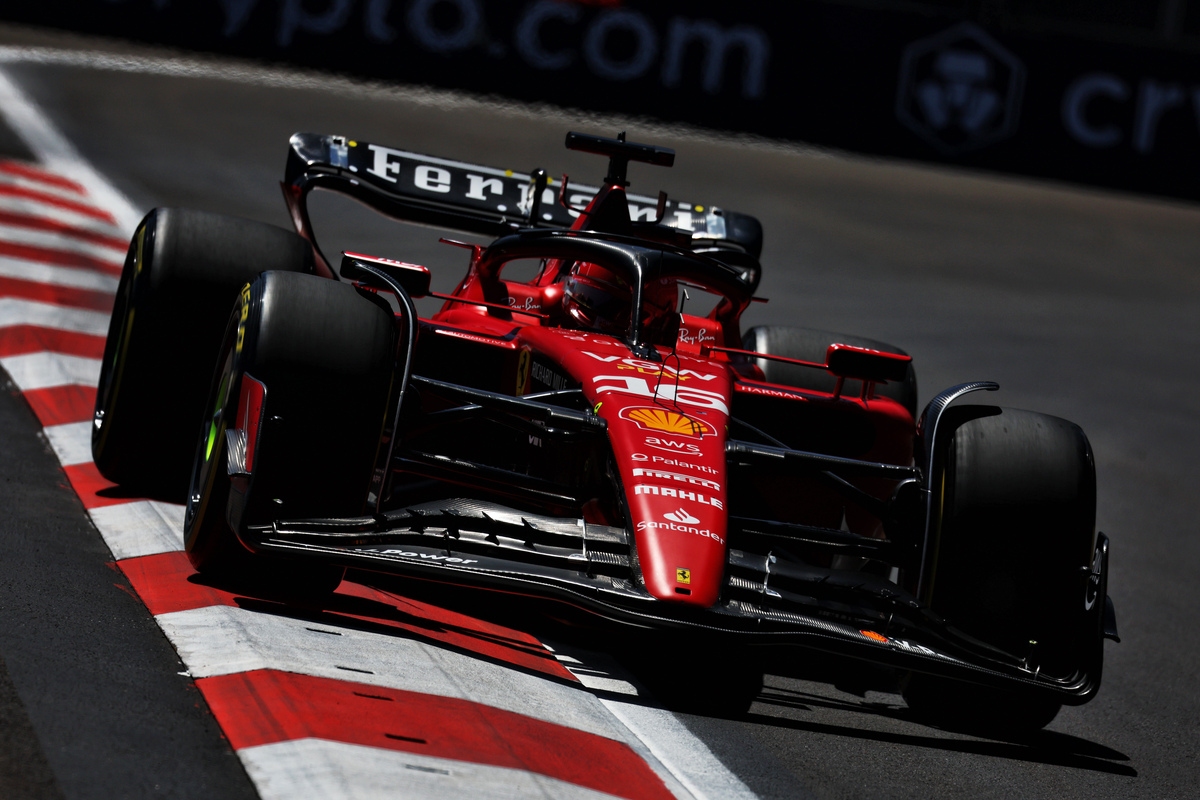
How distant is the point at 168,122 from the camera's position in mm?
15977

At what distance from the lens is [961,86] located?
18.4 meters

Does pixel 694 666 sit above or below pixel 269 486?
below

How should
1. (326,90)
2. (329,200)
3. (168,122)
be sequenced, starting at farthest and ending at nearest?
(326,90) < (168,122) < (329,200)

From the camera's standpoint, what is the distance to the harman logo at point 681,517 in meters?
4.01

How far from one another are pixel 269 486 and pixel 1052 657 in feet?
7.24

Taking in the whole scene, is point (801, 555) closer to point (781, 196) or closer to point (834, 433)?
point (834, 433)

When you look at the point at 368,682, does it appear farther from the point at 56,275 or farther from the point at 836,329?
the point at 836,329

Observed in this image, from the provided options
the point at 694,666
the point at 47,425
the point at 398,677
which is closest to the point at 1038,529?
the point at 694,666

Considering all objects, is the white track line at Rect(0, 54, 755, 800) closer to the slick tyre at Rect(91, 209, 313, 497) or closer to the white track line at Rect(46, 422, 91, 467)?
the white track line at Rect(46, 422, 91, 467)

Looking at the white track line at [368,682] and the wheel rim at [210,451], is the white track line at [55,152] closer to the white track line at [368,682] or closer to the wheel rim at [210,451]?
the white track line at [368,682]

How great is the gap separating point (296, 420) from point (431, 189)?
9.93 ft

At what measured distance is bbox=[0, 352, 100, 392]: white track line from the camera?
6.53 meters

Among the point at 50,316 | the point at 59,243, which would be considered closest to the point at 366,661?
the point at 50,316

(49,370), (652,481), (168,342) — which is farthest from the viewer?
(49,370)
